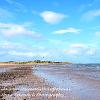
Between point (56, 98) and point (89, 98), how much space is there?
2002 mm

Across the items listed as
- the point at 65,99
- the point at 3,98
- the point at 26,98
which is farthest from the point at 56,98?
the point at 3,98

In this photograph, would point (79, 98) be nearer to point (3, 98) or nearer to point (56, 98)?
point (56, 98)

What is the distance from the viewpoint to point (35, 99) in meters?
16.5

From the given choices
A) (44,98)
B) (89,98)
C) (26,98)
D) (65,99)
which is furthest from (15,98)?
(89,98)

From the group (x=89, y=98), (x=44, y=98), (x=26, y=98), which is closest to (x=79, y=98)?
(x=89, y=98)

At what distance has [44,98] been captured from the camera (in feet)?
55.4

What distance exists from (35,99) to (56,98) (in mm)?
1313

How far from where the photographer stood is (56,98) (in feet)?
55.3

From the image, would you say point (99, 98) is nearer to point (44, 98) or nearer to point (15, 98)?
point (44, 98)

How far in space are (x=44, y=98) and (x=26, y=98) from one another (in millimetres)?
1086

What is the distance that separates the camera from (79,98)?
55.4 feet

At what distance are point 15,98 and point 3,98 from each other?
719 mm

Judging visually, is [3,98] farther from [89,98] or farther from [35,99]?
[89,98]

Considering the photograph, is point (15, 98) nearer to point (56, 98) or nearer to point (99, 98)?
point (56, 98)
